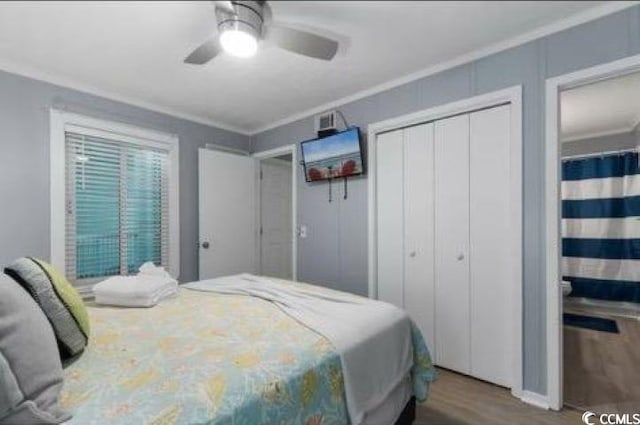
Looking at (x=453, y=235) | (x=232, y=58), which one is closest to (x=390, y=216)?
(x=453, y=235)

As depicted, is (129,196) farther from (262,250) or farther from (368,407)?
(368,407)

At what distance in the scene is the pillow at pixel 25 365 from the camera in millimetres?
731

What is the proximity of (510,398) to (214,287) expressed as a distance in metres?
1.95

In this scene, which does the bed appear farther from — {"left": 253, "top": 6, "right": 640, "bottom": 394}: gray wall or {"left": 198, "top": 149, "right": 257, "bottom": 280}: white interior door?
{"left": 198, "top": 149, "right": 257, "bottom": 280}: white interior door

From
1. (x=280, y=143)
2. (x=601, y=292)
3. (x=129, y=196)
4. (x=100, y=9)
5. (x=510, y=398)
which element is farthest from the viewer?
(x=601, y=292)

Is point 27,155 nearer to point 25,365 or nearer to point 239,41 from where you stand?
point 239,41

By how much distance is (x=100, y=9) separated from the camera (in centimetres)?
161

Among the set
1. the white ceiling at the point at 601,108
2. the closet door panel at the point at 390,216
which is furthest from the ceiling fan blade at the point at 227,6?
the white ceiling at the point at 601,108

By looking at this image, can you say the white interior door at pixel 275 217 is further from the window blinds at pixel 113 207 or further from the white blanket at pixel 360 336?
the white blanket at pixel 360 336

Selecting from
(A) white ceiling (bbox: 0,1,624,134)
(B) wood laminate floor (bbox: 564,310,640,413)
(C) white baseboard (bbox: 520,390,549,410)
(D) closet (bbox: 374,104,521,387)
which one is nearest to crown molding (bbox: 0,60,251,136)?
(A) white ceiling (bbox: 0,1,624,134)

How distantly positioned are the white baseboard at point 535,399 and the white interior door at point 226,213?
106 inches

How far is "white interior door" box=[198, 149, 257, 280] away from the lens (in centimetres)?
335

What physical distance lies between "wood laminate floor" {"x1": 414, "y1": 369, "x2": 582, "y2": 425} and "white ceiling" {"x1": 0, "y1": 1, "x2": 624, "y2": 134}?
215 centimetres

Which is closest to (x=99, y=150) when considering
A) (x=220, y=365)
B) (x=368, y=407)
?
(x=220, y=365)
